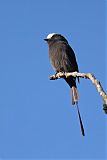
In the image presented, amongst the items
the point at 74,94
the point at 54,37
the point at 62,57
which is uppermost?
the point at 54,37

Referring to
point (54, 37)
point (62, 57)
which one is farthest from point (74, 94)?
point (54, 37)

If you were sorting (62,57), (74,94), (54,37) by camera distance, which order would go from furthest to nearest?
(54,37) → (62,57) → (74,94)

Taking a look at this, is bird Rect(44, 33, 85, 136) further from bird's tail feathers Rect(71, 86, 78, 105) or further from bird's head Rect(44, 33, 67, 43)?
bird's tail feathers Rect(71, 86, 78, 105)

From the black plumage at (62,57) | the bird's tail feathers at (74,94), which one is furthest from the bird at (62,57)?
the bird's tail feathers at (74,94)

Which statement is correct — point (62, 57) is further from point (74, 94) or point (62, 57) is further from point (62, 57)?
point (74, 94)

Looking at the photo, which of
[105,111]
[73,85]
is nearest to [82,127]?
[105,111]

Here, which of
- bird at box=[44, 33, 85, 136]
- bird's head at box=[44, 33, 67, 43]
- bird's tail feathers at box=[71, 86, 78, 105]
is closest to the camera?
bird's tail feathers at box=[71, 86, 78, 105]

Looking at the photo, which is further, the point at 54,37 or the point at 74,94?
the point at 54,37

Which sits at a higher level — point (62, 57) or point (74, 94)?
point (62, 57)

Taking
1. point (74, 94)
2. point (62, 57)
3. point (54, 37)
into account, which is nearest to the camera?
point (74, 94)

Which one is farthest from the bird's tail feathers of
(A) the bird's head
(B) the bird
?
(A) the bird's head

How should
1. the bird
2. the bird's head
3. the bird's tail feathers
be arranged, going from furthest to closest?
the bird's head, the bird, the bird's tail feathers

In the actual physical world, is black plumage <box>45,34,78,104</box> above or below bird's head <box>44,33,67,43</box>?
below

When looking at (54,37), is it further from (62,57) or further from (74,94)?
(74,94)
